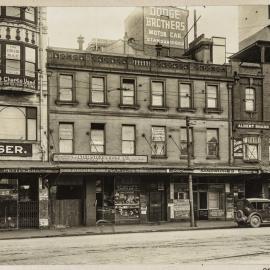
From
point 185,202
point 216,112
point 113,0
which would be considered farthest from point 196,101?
point 113,0

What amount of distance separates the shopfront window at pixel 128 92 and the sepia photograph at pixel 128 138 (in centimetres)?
6

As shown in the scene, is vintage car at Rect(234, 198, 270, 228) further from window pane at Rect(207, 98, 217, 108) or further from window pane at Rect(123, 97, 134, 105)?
window pane at Rect(123, 97, 134, 105)

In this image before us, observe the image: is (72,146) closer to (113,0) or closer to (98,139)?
(98,139)

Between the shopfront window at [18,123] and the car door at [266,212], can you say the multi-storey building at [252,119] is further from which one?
the shopfront window at [18,123]

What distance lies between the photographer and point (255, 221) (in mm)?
27000

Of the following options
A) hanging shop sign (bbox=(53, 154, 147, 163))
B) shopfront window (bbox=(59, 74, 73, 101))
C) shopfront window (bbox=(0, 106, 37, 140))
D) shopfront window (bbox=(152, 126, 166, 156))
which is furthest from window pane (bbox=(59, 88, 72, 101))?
shopfront window (bbox=(152, 126, 166, 156))

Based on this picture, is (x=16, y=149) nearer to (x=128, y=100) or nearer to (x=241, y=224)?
(x=128, y=100)

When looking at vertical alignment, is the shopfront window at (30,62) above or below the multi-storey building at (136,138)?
above

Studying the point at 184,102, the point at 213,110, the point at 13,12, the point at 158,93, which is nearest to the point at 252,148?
the point at 213,110

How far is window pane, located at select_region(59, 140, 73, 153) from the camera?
28484 mm

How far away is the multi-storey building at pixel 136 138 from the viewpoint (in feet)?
94.0

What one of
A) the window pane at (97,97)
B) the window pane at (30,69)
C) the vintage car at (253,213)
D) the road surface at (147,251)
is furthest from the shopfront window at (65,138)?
the vintage car at (253,213)

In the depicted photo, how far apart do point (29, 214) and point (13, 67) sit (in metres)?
7.50

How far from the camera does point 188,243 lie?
61.1 feet
